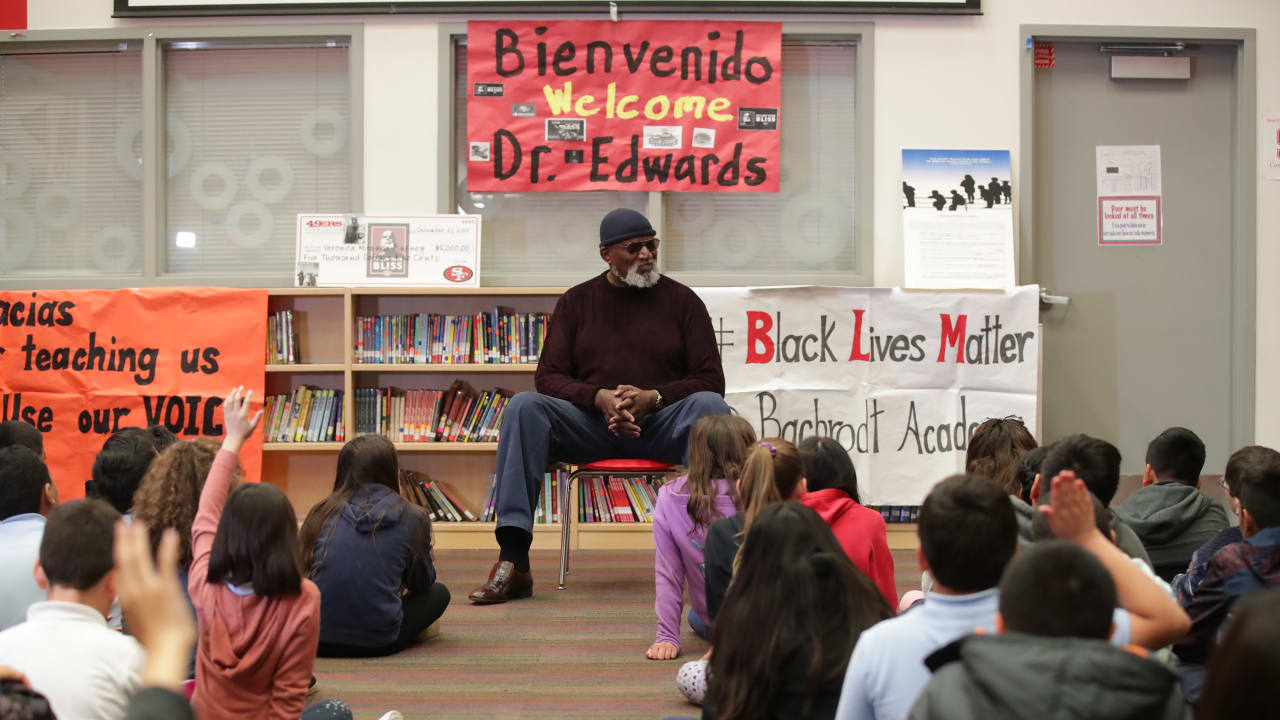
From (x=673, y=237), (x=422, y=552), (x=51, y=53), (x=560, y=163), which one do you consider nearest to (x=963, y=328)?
(x=673, y=237)

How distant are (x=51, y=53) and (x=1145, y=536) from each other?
17.3 feet

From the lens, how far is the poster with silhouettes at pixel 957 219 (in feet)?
16.1

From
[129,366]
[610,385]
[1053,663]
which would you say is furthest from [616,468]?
[1053,663]

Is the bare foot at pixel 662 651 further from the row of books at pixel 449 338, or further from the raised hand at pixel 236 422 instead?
the row of books at pixel 449 338

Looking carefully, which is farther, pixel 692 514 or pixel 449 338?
pixel 449 338

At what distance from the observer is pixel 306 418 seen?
16.0ft

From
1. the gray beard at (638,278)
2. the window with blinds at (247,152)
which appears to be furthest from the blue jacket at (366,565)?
the window with blinds at (247,152)

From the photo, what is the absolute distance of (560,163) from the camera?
5.11 m

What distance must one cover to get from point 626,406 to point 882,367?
5.37 feet

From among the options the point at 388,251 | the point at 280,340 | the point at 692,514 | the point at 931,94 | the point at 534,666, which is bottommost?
the point at 534,666

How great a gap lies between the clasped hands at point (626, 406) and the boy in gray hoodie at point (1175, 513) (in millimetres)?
1544

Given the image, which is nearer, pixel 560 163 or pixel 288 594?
pixel 288 594

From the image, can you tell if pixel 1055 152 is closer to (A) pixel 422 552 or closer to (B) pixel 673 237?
(B) pixel 673 237

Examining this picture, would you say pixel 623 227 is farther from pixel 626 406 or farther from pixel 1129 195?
pixel 1129 195
